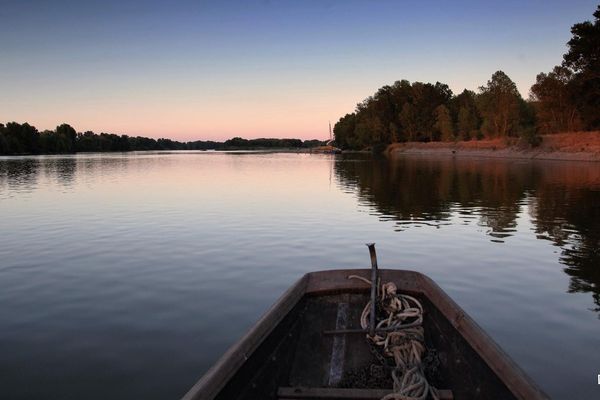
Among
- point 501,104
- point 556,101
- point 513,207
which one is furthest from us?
point 501,104

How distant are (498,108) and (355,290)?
335 feet

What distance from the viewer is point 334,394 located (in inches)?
201

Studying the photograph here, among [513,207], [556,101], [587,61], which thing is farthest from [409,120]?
[513,207]

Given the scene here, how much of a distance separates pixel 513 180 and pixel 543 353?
3887 centimetres

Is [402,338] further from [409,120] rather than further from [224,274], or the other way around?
[409,120]

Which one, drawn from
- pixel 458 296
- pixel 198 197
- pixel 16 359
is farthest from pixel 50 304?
pixel 198 197

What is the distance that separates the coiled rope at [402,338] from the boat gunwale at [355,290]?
0.30 metres

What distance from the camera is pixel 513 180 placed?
42.5 metres

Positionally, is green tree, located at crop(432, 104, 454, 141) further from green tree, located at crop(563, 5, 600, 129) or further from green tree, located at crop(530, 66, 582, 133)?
green tree, located at crop(563, 5, 600, 129)

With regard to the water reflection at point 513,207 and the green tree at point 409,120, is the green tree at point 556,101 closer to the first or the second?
the water reflection at point 513,207

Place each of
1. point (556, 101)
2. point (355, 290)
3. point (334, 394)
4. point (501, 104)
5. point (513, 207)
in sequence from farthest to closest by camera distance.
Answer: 1. point (501, 104)
2. point (556, 101)
3. point (513, 207)
4. point (355, 290)
5. point (334, 394)

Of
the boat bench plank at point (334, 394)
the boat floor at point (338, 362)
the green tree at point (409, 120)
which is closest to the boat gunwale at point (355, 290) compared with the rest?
the boat floor at point (338, 362)

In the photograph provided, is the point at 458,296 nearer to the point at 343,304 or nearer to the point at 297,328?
the point at 343,304

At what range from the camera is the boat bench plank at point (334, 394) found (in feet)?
16.6
